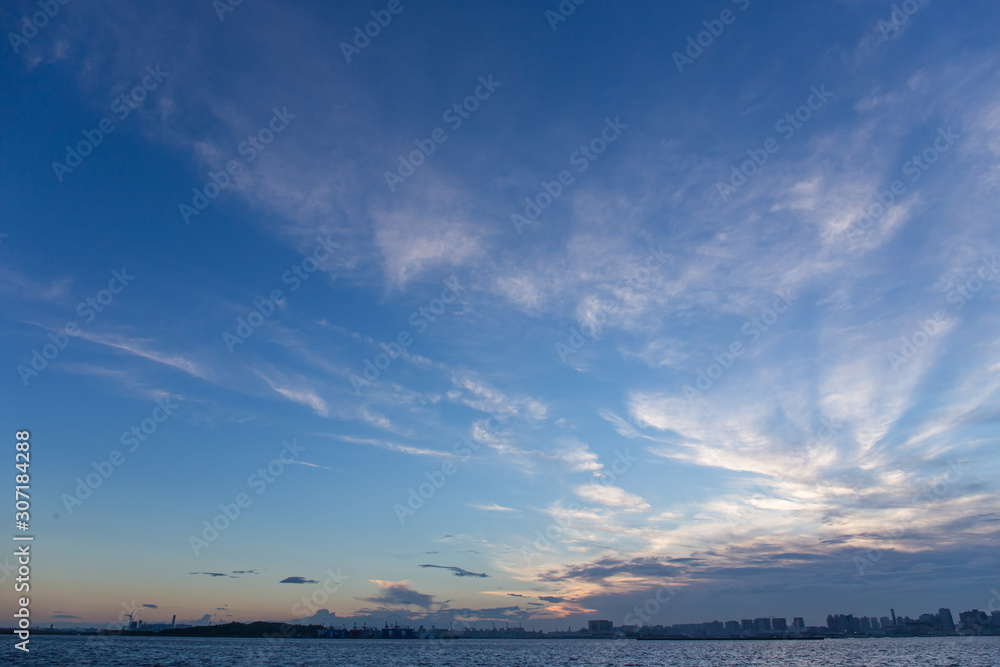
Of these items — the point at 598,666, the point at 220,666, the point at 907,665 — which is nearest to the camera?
the point at 220,666

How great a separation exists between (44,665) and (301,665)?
51.3m

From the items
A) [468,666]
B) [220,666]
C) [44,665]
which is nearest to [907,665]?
[468,666]

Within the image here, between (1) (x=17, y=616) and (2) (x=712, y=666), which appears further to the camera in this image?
(2) (x=712, y=666)

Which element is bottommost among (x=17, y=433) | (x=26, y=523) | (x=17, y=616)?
(x=17, y=616)

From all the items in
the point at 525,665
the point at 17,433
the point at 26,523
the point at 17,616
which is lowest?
the point at 525,665

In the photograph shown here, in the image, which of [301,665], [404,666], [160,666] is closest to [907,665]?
[404,666]

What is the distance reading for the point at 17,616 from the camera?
43.9 metres

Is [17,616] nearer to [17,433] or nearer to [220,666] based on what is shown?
[17,433]

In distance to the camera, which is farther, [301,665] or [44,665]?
[301,665]

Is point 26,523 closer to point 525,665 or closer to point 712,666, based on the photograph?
point 525,665

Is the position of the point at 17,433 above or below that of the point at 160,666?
above

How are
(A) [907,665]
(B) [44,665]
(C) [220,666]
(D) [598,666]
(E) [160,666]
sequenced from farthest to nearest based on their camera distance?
(D) [598,666], (A) [907,665], (C) [220,666], (E) [160,666], (B) [44,665]

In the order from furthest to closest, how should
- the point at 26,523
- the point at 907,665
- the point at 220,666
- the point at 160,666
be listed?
the point at 907,665 < the point at 220,666 < the point at 160,666 < the point at 26,523

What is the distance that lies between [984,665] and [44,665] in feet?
678
